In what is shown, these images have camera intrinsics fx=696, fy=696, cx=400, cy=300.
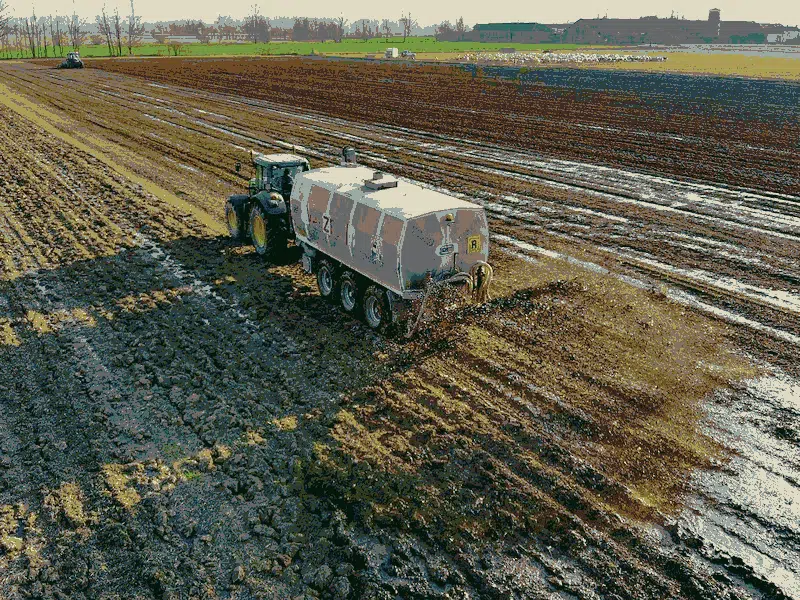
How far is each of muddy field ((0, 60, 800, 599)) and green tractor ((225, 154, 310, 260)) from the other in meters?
0.57

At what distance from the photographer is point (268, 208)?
15.1 meters

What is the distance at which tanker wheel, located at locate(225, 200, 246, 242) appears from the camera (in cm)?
1666

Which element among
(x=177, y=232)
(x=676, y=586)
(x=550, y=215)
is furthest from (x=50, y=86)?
(x=676, y=586)

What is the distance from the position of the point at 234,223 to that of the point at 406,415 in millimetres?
8696

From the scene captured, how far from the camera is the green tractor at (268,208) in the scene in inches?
600

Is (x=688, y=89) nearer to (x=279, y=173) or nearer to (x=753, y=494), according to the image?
(x=279, y=173)

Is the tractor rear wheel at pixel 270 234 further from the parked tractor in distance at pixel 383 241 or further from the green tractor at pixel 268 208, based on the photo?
the parked tractor in distance at pixel 383 241

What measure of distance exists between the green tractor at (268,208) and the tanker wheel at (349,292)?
9.44 feet

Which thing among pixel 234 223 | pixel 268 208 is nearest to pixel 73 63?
pixel 234 223

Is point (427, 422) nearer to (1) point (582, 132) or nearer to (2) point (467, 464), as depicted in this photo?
(2) point (467, 464)

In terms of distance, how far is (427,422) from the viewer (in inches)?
388

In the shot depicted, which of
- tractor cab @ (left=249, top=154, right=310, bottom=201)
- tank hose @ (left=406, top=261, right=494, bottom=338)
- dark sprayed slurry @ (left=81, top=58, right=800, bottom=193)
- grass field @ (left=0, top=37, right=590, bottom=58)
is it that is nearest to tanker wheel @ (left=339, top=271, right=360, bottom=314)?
tank hose @ (left=406, top=261, right=494, bottom=338)

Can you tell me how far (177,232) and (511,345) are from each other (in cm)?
1014

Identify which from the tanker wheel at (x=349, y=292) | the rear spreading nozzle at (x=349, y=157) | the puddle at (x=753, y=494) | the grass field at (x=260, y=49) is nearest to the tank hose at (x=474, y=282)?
the tanker wheel at (x=349, y=292)
